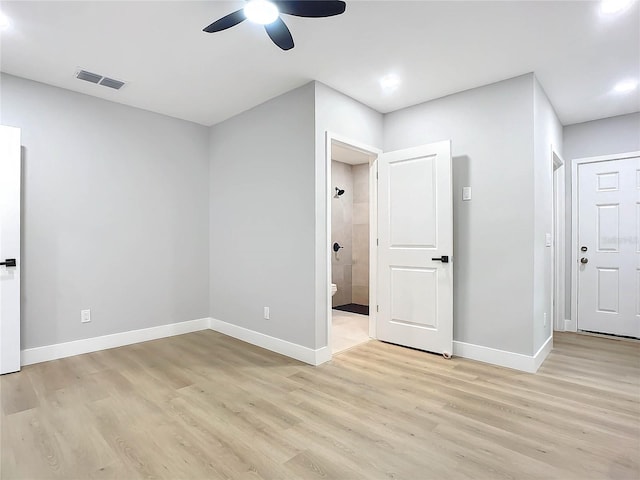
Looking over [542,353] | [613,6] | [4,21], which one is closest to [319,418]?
[542,353]

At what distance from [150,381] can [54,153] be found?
2.35m

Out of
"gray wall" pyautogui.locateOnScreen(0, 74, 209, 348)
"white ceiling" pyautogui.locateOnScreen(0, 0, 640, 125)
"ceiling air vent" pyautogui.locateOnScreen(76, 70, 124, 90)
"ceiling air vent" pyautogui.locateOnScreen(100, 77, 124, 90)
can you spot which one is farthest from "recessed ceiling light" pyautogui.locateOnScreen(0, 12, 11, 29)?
"gray wall" pyautogui.locateOnScreen(0, 74, 209, 348)

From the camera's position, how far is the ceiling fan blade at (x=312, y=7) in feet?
5.99

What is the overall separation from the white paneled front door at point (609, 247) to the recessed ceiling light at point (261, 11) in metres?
4.19

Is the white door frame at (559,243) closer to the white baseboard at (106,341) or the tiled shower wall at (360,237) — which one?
the tiled shower wall at (360,237)

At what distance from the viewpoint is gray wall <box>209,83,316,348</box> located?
3262 mm

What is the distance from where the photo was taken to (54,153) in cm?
331

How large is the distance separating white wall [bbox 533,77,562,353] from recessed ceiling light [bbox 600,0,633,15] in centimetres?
84

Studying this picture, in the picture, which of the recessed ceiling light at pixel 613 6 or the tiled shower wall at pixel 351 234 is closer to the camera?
the recessed ceiling light at pixel 613 6

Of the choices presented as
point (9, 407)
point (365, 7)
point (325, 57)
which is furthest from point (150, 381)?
point (365, 7)

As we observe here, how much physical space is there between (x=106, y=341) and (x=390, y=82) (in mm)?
3826

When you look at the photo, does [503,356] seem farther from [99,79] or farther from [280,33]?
[99,79]

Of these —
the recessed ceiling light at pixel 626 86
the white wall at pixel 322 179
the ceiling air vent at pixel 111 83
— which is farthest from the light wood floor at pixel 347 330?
the recessed ceiling light at pixel 626 86

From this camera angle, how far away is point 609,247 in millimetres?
4098
